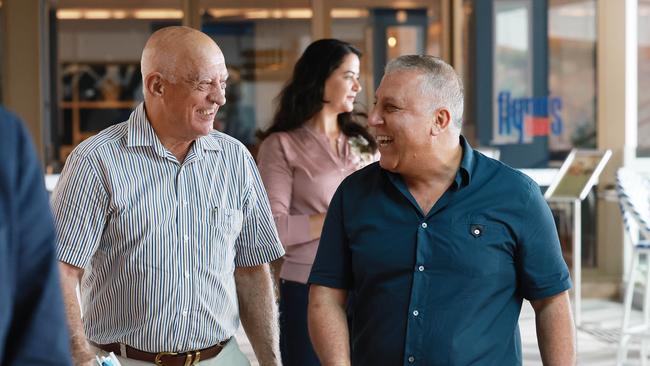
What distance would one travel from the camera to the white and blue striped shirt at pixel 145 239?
105 inches

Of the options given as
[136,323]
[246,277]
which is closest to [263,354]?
[246,277]

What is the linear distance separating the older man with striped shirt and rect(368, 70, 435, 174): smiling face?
16.4 inches

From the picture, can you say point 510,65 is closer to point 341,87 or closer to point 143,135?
point 341,87

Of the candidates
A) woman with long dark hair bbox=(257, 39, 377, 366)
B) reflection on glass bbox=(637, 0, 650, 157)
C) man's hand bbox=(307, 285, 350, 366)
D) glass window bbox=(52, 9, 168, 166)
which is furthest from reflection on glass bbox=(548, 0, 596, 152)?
man's hand bbox=(307, 285, 350, 366)

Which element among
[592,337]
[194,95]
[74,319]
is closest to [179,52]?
[194,95]

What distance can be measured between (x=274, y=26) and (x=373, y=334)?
8.66m

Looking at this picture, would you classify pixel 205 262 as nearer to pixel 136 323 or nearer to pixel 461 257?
pixel 136 323

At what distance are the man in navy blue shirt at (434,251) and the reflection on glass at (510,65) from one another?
809cm

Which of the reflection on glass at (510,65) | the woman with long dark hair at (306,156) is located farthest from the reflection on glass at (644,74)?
the woman with long dark hair at (306,156)

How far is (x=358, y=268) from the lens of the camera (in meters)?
2.74

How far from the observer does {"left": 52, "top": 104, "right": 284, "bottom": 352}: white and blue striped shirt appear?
2672 millimetres

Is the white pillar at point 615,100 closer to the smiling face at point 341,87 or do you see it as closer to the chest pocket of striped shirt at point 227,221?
the smiling face at point 341,87

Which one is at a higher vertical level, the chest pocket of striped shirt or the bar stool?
the chest pocket of striped shirt

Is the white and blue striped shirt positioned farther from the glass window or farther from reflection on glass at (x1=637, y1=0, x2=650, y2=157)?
the glass window
